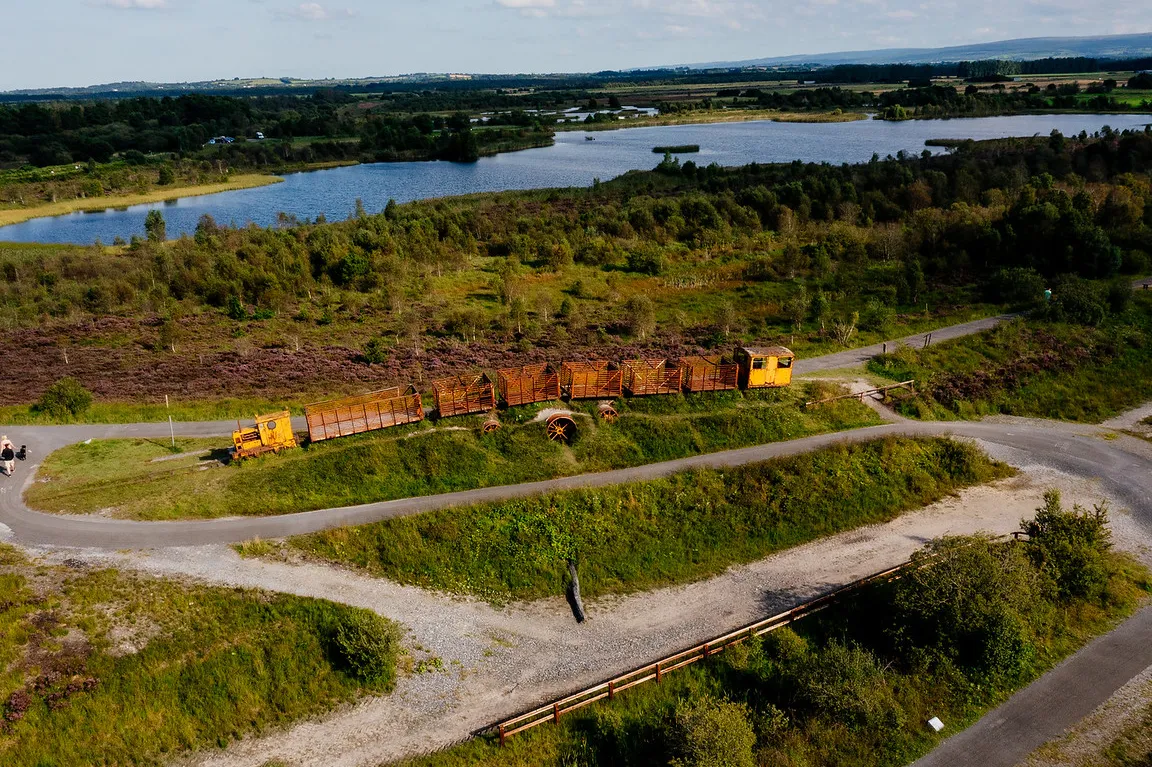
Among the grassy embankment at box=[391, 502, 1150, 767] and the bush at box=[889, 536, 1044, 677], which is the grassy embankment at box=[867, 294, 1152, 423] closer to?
the grassy embankment at box=[391, 502, 1150, 767]

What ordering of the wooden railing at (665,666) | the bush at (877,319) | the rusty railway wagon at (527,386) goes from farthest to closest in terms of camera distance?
the bush at (877,319)
the rusty railway wagon at (527,386)
the wooden railing at (665,666)

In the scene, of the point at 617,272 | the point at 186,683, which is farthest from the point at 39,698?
the point at 617,272

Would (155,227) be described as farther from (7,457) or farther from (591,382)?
(591,382)

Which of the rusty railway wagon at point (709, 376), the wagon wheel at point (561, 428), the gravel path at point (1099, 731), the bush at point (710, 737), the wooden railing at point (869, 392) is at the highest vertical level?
the rusty railway wagon at point (709, 376)

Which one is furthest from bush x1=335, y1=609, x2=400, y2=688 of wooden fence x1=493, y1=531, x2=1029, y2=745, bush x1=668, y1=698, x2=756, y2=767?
bush x1=668, y1=698, x2=756, y2=767

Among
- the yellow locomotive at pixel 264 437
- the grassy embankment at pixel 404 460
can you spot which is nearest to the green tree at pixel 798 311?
the grassy embankment at pixel 404 460

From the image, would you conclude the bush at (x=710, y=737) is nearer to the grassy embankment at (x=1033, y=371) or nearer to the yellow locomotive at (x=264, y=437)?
the yellow locomotive at (x=264, y=437)

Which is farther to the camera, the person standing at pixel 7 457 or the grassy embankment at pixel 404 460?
the person standing at pixel 7 457
